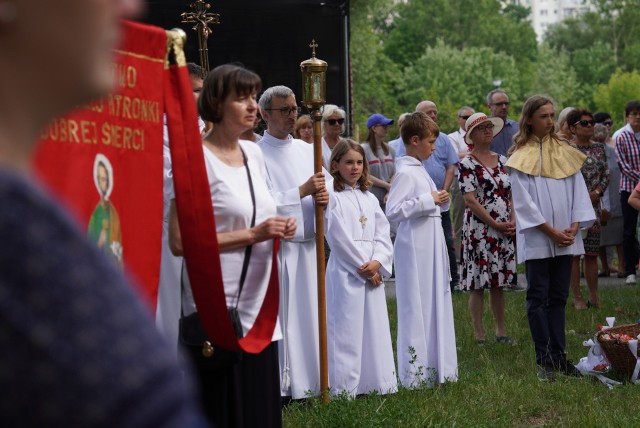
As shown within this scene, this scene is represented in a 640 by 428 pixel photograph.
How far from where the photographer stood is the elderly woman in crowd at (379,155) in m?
12.2

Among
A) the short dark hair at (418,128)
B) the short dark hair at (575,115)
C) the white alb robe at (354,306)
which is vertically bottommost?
the white alb robe at (354,306)

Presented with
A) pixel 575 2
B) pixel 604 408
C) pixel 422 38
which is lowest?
pixel 604 408

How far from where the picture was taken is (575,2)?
6476 inches

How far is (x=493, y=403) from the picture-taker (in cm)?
673

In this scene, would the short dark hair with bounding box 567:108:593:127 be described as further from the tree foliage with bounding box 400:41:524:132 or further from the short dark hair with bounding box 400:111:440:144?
the tree foliage with bounding box 400:41:524:132

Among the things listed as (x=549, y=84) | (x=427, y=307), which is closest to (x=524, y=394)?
(x=427, y=307)

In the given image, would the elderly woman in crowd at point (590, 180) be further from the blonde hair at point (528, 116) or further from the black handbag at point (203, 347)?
the black handbag at point (203, 347)

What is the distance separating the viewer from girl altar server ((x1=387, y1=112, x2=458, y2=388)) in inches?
305

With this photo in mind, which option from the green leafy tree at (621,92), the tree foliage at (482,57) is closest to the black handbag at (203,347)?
the tree foliage at (482,57)

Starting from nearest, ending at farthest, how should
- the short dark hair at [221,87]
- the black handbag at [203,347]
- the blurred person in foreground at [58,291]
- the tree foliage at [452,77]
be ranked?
the blurred person in foreground at [58,291]
the black handbag at [203,347]
the short dark hair at [221,87]
the tree foliage at [452,77]

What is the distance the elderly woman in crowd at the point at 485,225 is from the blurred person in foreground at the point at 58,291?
8143mm

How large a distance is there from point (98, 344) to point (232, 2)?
406 inches

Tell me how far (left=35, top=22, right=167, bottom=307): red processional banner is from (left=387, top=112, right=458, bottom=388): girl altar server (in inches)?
168

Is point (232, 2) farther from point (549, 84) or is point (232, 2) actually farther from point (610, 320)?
point (549, 84)
